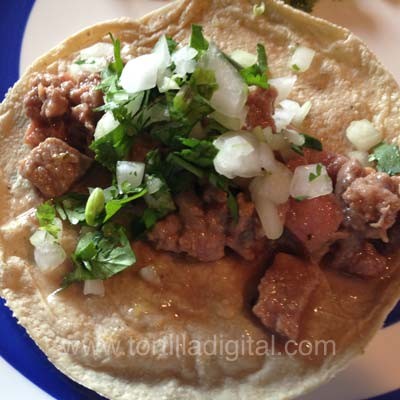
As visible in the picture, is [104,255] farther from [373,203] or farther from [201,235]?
[373,203]

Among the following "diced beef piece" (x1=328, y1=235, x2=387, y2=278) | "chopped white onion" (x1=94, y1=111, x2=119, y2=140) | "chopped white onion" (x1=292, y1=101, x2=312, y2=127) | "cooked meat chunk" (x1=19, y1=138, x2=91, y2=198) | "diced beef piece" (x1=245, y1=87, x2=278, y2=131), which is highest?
"chopped white onion" (x1=94, y1=111, x2=119, y2=140)

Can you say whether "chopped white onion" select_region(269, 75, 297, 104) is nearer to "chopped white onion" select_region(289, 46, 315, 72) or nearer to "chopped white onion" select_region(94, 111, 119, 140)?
"chopped white onion" select_region(289, 46, 315, 72)

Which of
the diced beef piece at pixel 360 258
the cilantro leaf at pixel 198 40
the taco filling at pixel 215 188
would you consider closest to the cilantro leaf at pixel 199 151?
the taco filling at pixel 215 188

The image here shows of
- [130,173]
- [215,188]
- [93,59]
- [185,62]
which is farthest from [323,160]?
[93,59]

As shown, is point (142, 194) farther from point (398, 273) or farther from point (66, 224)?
point (398, 273)

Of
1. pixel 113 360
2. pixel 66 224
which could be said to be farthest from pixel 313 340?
pixel 66 224

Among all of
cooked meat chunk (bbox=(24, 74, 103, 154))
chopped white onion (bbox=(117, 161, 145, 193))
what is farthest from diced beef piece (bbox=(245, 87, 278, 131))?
cooked meat chunk (bbox=(24, 74, 103, 154))

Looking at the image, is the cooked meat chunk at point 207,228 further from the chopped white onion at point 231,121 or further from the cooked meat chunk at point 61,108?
the cooked meat chunk at point 61,108
